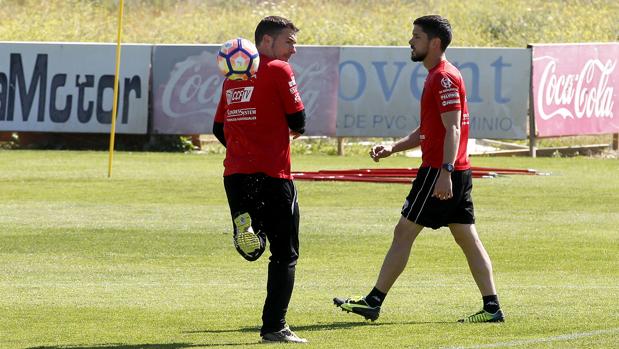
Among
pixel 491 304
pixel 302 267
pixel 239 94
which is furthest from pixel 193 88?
pixel 239 94

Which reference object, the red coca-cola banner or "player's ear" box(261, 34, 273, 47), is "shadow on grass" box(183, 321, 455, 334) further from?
the red coca-cola banner

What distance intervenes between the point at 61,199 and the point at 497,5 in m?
30.6

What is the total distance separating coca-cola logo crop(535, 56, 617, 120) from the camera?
29.0 metres

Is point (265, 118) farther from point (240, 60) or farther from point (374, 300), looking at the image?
point (374, 300)

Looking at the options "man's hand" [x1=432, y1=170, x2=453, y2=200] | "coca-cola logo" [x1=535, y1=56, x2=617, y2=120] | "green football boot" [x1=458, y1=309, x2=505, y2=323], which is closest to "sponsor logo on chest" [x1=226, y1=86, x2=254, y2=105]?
"man's hand" [x1=432, y1=170, x2=453, y2=200]

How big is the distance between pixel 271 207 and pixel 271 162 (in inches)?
10.7

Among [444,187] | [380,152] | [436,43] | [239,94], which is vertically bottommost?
[444,187]

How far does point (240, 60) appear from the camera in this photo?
863 centimetres

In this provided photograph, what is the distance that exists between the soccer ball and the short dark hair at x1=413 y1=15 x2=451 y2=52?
4.56 ft

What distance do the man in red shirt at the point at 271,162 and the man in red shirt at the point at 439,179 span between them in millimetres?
1040

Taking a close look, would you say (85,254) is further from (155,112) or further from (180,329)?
(155,112)

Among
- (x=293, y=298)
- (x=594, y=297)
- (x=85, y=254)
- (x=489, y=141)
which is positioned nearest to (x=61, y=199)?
(x=85, y=254)

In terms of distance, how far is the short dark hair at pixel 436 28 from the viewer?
954 centimetres

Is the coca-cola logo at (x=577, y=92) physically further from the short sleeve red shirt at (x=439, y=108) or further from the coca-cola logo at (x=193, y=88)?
the short sleeve red shirt at (x=439, y=108)
